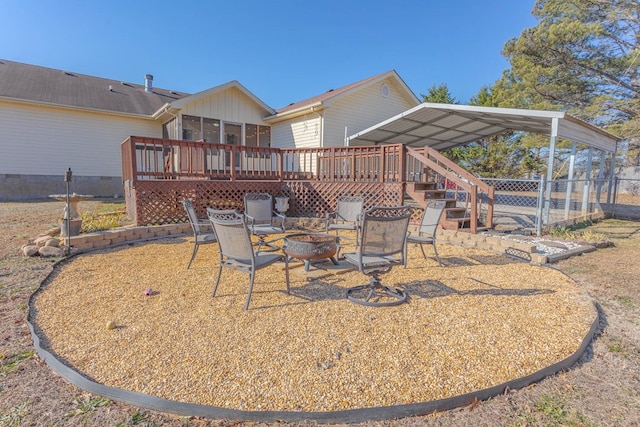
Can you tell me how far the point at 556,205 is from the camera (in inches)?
343

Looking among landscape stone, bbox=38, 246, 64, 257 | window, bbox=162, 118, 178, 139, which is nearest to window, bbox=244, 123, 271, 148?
window, bbox=162, 118, 178, 139

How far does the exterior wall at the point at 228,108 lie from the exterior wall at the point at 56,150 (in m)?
4.61

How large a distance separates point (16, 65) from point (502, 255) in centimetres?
2128

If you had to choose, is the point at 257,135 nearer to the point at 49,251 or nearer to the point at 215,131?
the point at 215,131

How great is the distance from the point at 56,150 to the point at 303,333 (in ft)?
50.2

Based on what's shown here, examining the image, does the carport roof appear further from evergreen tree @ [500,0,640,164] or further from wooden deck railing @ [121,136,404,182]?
evergreen tree @ [500,0,640,164]

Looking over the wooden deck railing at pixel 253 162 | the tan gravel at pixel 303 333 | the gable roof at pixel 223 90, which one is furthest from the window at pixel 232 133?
the tan gravel at pixel 303 333

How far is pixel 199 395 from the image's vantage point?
2.03m

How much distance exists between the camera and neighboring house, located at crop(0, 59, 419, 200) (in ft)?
40.5

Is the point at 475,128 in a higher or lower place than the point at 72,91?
lower

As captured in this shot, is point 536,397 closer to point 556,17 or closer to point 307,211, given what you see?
point 307,211

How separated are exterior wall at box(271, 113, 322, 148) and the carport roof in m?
1.43

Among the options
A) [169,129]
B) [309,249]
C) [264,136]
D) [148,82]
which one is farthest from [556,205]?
[148,82]

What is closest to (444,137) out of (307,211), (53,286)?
(307,211)
